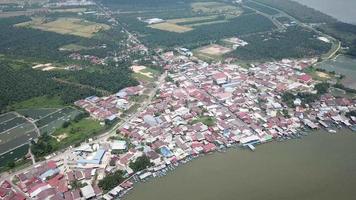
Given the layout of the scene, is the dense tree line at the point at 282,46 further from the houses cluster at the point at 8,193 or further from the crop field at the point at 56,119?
the houses cluster at the point at 8,193

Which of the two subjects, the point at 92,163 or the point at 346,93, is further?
the point at 346,93

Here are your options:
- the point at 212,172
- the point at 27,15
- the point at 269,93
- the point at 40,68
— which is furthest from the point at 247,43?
the point at 27,15

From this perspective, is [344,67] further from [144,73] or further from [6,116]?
[6,116]

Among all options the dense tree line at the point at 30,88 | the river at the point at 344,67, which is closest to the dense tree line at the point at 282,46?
the river at the point at 344,67

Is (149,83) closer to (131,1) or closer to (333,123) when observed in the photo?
(333,123)

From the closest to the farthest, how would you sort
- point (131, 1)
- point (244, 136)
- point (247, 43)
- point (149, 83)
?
point (244, 136)
point (149, 83)
point (247, 43)
point (131, 1)

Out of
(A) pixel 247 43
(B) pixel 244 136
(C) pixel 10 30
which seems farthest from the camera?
(C) pixel 10 30

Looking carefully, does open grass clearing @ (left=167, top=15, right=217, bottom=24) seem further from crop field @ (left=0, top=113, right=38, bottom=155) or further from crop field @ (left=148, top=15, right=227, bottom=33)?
crop field @ (left=0, top=113, right=38, bottom=155)
